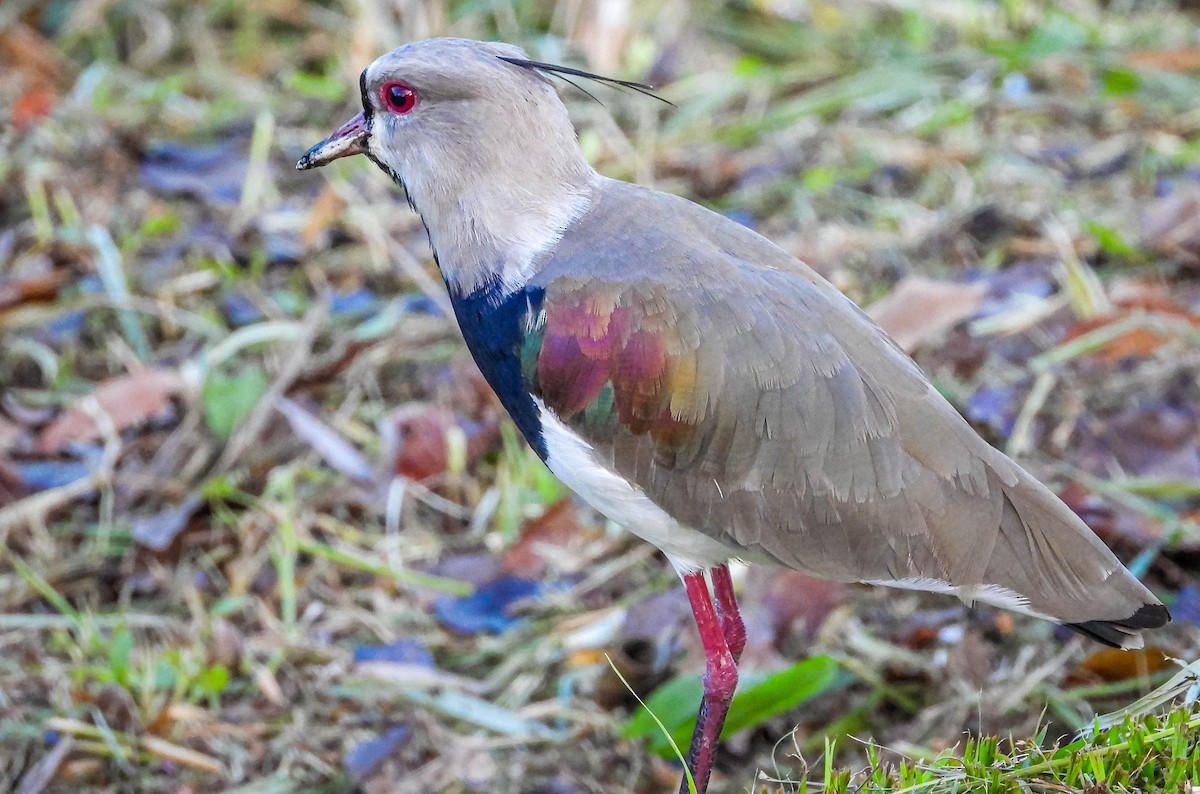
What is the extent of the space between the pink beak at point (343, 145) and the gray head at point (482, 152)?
14cm

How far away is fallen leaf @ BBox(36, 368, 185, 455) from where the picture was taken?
15.4 ft

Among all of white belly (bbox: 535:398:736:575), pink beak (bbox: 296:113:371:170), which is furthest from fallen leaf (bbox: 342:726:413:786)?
pink beak (bbox: 296:113:371:170)

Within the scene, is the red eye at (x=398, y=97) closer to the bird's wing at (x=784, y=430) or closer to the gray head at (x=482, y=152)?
the gray head at (x=482, y=152)

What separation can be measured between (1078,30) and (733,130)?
1699 mm

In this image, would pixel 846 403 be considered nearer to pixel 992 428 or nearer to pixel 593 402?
pixel 593 402

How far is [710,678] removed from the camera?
3191 millimetres

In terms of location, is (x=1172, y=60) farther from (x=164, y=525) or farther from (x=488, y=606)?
(x=164, y=525)

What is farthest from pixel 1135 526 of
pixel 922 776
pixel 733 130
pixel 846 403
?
pixel 733 130

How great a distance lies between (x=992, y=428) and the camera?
13.8 feet

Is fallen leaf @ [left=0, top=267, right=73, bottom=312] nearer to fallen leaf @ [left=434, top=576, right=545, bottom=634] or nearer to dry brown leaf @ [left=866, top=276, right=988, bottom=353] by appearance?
fallen leaf @ [left=434, top=576, right=545, bottom=634]

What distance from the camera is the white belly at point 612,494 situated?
302 centimetres


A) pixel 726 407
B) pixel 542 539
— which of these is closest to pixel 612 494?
pixel 726 407

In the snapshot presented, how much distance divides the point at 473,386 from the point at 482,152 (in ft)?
5.95

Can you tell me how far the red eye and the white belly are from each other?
771 mm
